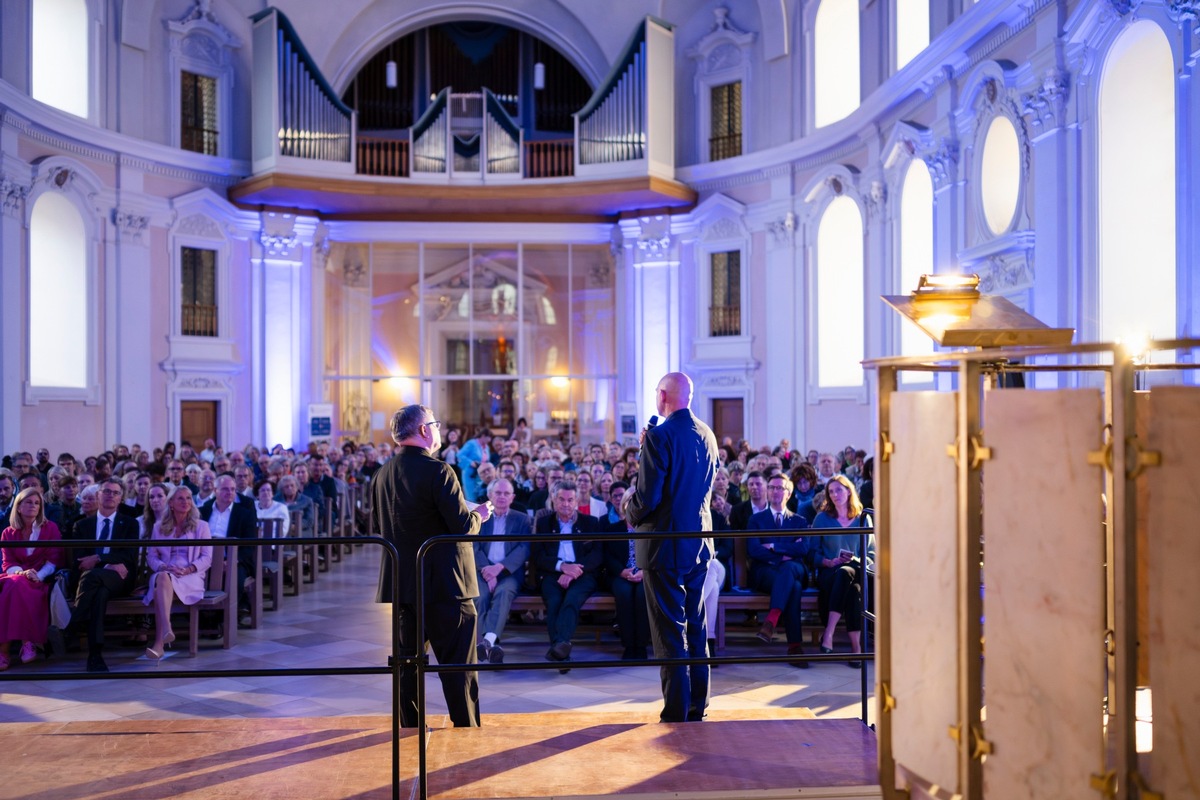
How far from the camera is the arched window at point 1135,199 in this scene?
10.3 m

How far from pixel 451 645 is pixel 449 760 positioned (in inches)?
43.2

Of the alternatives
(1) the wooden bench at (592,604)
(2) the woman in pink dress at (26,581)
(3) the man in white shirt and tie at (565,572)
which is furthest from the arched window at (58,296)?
(3) the man in white shirt and tie at (565,572)

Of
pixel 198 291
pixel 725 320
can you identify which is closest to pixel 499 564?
pixel 725 320

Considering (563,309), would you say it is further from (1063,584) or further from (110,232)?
(1063,584)

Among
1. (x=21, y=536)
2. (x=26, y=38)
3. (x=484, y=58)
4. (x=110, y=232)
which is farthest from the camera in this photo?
(x=484, y=58)

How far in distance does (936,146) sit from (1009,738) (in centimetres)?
1295

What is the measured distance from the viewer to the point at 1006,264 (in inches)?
482

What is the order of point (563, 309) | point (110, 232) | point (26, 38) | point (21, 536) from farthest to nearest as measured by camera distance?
point (563, 309) < point (110, 232) < point (26, 38) < point (21, 536)

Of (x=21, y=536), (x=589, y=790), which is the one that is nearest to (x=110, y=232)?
(x=21, y=536)

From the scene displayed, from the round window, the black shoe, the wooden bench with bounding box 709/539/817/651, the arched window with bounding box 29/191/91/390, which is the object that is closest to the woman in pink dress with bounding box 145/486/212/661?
the black shoe

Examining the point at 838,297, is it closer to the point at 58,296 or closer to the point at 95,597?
the point at 58,296

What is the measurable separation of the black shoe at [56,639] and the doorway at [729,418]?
1423 centimetres

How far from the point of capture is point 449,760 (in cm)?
405

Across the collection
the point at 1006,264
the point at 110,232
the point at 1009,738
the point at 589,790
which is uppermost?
the point at 110,232
